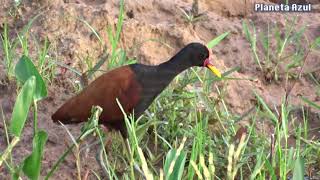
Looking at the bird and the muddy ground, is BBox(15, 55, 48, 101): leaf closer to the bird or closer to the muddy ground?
the bird

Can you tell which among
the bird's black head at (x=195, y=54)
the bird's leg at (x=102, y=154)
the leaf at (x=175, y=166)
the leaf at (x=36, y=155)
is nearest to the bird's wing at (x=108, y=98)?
the bird's leg at (x=102, y=154)

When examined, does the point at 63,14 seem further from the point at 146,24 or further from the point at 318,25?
the point at 318,25

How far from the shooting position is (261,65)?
4.21 meters

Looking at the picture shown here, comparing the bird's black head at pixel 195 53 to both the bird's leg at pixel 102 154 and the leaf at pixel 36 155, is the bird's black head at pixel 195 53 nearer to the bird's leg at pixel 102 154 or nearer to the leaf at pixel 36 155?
the bird's leg at pixel 102 154

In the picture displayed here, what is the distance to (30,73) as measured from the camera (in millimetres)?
2670

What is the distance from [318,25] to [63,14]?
1.72 m

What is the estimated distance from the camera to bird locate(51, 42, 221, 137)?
3141 millimetres

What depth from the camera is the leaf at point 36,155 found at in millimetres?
2379

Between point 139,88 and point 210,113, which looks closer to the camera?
point 139,88

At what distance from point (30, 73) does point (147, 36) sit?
159 centimetres

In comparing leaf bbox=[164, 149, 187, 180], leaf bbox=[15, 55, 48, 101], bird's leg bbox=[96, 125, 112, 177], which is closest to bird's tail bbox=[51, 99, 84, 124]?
bird's leg bbox=[96, 125, 112, 177]

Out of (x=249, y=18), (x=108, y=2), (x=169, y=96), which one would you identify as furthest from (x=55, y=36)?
(x=249, y=18)

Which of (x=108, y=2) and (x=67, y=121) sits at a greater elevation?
(x=108, y=2)

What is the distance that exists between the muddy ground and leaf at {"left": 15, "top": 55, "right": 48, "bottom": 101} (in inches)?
31.3
